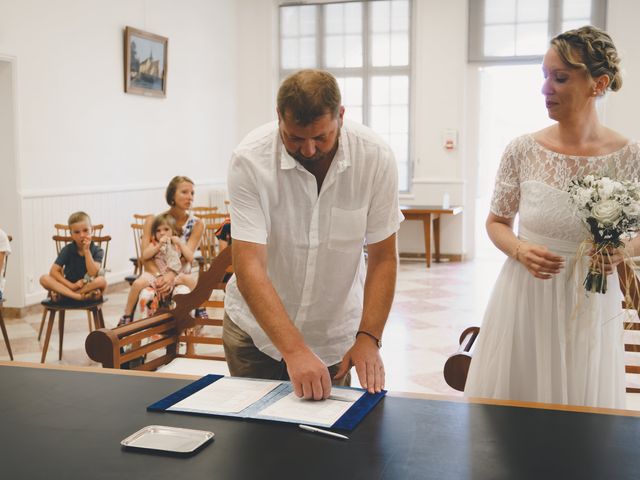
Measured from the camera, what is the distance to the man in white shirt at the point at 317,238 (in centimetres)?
198

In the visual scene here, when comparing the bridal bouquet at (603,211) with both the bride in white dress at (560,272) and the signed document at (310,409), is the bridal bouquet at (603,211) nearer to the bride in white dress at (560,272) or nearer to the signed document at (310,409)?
the bride in white dress at (560,272)

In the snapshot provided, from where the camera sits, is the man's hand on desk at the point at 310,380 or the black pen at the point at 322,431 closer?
the black pen at the point at 322,431

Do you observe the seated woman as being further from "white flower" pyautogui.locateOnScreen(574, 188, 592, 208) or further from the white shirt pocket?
"white flower" pyautogui.locateOnScreen(574, 188, 592, 208)

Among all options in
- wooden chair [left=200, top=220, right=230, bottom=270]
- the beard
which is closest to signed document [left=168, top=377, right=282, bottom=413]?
the beard

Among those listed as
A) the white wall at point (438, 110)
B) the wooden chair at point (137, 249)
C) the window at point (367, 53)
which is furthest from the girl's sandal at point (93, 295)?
the window at point (367, 53)

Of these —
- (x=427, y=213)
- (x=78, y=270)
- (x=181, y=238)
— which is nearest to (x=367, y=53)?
(x=427, y=213)

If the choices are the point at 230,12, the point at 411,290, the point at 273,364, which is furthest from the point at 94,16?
the point at 273,364

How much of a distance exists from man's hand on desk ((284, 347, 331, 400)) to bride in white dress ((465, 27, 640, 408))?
84cm

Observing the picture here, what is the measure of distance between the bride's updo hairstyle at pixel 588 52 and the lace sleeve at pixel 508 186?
35 cm

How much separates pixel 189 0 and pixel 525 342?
8369 millimetres

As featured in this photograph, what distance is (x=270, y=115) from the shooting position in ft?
36.9

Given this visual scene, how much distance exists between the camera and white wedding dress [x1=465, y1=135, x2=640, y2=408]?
234 cm

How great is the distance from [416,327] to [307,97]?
4817 millimetres

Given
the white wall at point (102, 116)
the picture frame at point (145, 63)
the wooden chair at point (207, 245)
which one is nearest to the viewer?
the white wall at point (102, 116)
